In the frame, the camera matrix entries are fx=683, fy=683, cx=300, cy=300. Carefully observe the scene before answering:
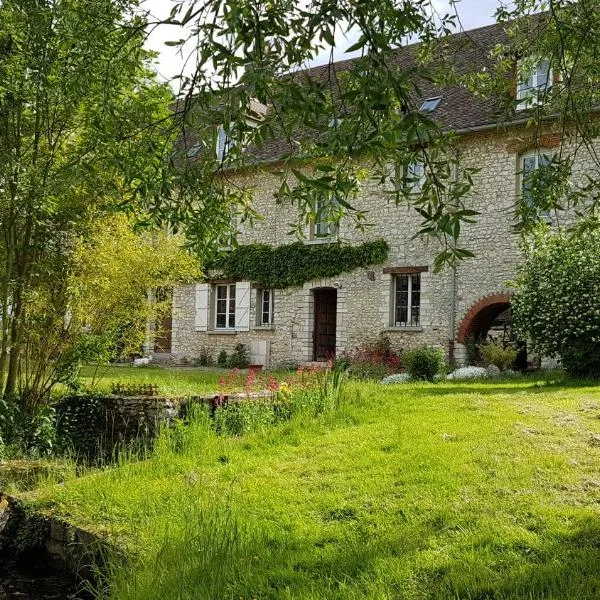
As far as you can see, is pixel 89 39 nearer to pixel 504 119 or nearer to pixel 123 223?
pixel 504 119

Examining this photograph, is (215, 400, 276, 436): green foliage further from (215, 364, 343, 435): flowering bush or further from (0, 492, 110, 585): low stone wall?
(0, 492, 110, 585): low stone wall

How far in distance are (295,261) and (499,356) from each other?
6293 millimetres

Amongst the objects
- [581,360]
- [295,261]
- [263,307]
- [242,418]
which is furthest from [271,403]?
[263,307]

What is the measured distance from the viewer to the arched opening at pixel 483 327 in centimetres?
1499

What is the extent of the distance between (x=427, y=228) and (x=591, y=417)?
6.08 m

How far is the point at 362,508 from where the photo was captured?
192 inches

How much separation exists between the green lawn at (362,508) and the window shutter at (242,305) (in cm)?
1125

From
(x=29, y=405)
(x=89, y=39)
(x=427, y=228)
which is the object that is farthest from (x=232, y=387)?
(x=427, y=228)

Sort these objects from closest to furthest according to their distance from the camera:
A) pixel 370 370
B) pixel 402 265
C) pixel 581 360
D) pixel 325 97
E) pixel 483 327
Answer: pixel 325 97 < pixel 581 360 < pixel 370 370 < pixel 483 327 < pixel 402 265

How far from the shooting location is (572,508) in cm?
458

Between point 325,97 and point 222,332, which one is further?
point 222,332

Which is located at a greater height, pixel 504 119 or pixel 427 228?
pixel 504 119

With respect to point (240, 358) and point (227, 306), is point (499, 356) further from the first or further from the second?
point (227, 306)

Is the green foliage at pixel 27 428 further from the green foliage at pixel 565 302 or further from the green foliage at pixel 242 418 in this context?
the green foliage at pixel 565 302
